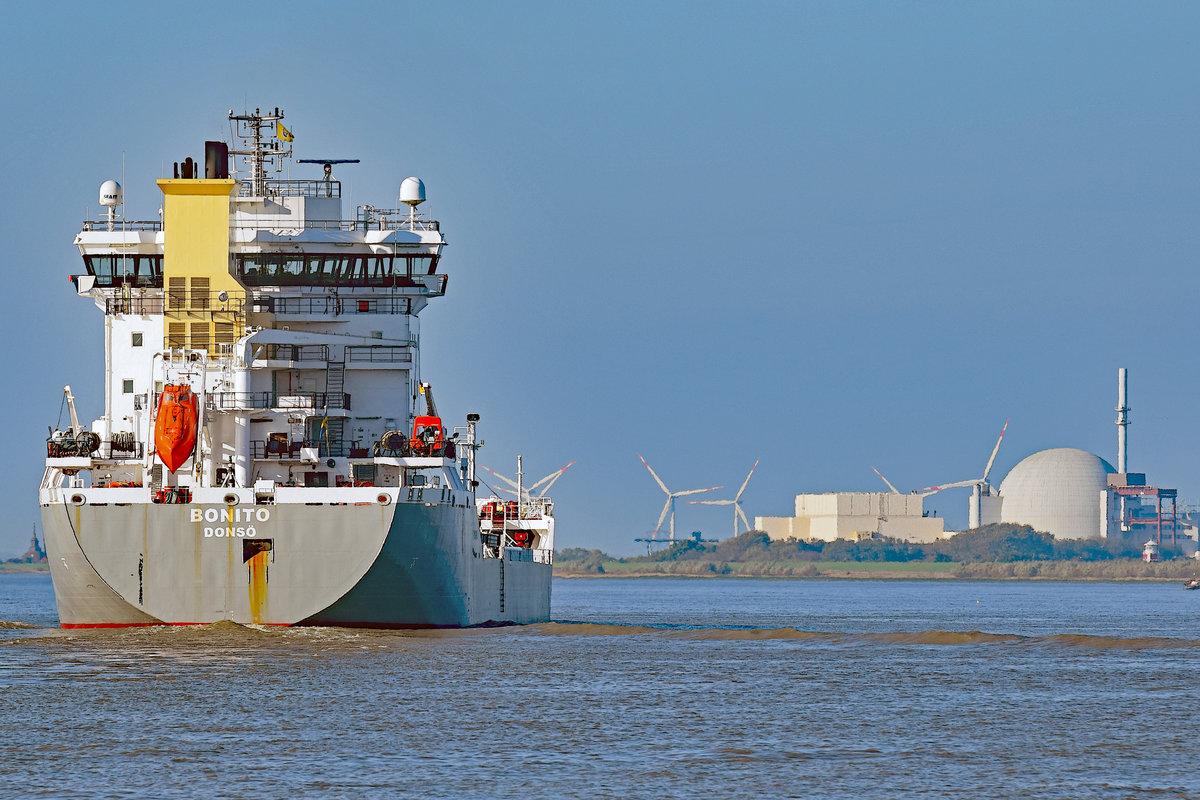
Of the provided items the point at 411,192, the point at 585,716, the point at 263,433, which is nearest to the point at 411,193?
the point at 411,192

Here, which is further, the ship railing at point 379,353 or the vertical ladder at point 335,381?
the ship railing at point 379,353

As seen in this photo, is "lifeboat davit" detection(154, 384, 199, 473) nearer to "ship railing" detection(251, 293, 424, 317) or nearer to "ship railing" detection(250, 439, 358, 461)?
"ship railing" detection(250, 439, 358, 461)

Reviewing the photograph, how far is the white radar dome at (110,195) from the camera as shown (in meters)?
63.2

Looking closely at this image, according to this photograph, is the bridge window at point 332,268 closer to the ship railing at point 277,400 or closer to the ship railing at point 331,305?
the ship railing at point 331,305

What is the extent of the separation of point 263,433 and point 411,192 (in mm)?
11904

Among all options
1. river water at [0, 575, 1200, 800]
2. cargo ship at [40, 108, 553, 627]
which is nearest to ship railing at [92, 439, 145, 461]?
cargo ship at [40, 108, 553, 627]

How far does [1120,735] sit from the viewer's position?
118 ft

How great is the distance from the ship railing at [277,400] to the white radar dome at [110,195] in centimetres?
1030

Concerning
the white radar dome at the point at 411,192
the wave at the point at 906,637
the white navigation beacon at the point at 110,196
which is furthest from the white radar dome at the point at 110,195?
the wave at the point at 906,637

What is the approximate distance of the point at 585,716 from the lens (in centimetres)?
3816

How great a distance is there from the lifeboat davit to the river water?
5067mm

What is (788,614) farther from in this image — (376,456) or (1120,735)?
(1120,735)

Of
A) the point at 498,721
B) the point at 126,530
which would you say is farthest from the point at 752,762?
the point at 126,530

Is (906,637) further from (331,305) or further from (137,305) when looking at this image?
(137,305)
